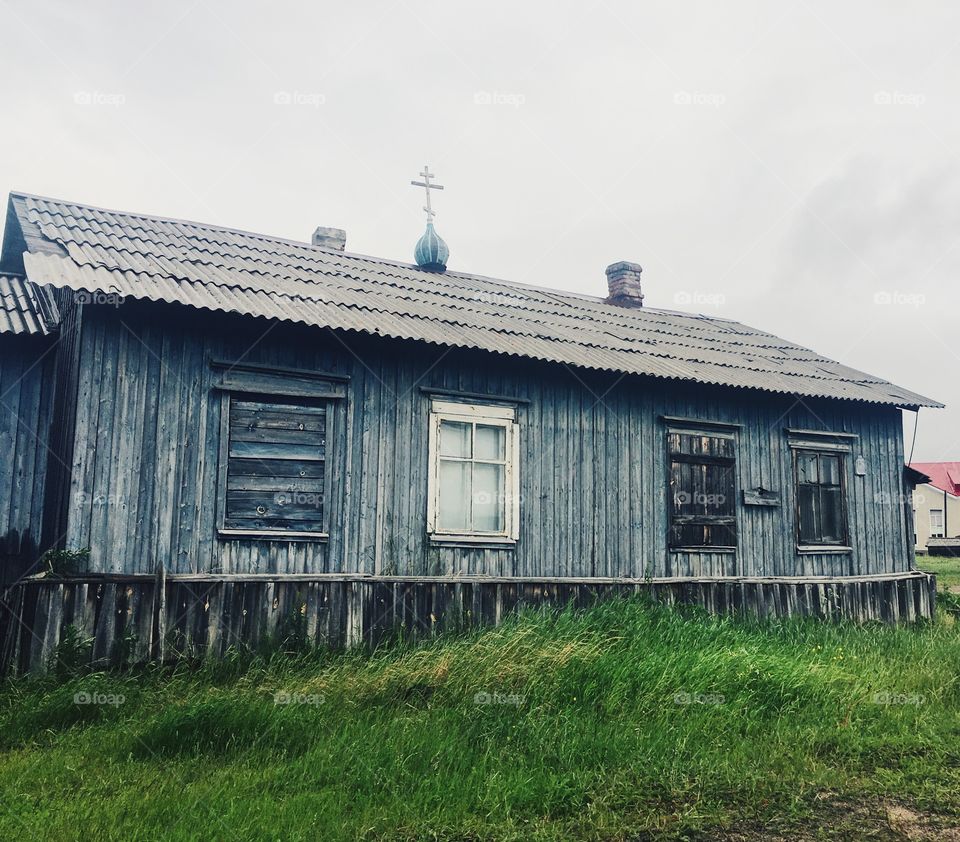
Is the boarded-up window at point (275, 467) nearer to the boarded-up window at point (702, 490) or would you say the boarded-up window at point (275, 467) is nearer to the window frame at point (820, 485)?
the boarded-up window at point (702, 490)

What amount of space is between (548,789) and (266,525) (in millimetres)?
4875

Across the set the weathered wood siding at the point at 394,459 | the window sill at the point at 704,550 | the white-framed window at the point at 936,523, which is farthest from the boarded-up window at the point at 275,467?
the white-framed window at the point at 936,523

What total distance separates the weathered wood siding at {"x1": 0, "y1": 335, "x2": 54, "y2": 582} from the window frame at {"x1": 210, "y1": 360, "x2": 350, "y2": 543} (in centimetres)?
255

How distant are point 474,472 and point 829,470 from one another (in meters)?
6.14

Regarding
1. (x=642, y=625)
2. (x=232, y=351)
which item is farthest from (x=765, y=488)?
(x=232, y=351)

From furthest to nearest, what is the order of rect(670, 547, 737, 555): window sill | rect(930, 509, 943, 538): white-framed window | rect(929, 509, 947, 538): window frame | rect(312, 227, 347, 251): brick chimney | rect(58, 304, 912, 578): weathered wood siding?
rect(930, 509, 943, 538): white-framed window, rect(929, 509, 947, 538): window frame, rect(312, 227, 347, 251): brick chimney, rect(670, 547, 737, 555): window sill, rect(58, 304, 912, 578): weathered wood siding

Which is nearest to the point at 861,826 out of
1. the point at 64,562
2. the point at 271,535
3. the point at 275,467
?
the point at 271,535

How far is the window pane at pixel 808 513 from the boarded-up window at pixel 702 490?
54.1 inches

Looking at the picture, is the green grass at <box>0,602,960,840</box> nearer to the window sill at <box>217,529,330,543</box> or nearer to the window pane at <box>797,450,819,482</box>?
the window sill at <box>217,529,330,543</box>

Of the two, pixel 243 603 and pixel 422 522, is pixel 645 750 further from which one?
pixel 422 522

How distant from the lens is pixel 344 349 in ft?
32.1

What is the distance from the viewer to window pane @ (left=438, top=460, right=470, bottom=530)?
1018 centimetres

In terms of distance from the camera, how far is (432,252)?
1451 centimetres

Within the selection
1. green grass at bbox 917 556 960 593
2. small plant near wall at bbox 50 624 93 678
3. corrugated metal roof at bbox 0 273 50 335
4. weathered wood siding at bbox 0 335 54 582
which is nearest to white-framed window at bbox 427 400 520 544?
small plant near wall at bbox 50 624 93 678
